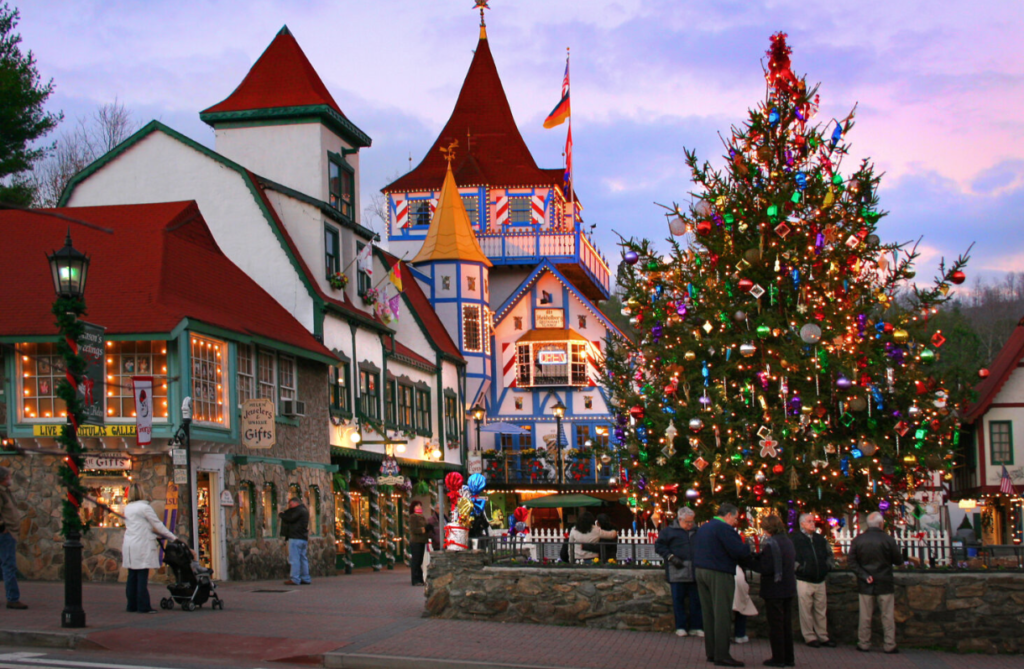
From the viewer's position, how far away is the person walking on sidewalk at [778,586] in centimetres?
1231

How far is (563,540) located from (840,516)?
4.17 meters

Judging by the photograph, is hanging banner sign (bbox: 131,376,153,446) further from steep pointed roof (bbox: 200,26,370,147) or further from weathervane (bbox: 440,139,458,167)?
weathervane (bbox: 440,139,458,167)

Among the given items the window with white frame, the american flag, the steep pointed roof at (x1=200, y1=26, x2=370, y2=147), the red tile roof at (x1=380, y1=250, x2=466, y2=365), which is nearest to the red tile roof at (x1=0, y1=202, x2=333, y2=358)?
the steep pointed roof at (x1=200, y1=26, x2=370, y2=147)

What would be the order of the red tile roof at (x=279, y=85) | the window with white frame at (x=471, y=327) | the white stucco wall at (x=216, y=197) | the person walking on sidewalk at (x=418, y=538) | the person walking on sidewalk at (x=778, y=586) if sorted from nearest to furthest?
the person walking on sidewalk at (x=778, y=586), the person walking on sidewalk at (x=418, y=538), the white stucco wall at (x=216, y=197), the red tile roof at (x=279, y=85), the window with white frame at (x=471, y=327)

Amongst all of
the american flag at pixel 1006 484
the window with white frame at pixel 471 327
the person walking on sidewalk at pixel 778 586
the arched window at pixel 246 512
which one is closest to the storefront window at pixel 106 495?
the arched window at pixel 246 512

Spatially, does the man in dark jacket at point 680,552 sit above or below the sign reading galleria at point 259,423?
below

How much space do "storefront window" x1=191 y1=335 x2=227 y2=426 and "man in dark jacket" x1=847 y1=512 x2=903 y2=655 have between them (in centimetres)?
1168

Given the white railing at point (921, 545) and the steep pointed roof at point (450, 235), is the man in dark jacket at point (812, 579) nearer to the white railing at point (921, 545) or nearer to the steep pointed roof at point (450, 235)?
the white railing at point (921, 545)

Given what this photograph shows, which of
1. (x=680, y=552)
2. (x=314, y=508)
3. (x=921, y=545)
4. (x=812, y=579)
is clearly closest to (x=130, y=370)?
(x=314, y=508)

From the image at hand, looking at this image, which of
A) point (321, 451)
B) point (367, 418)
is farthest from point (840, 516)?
point (367, 418)

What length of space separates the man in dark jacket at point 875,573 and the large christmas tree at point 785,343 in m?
2.41

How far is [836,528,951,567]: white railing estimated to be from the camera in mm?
14492

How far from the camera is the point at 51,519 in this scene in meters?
19.8

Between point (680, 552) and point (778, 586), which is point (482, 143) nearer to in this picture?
point (680, 552)
